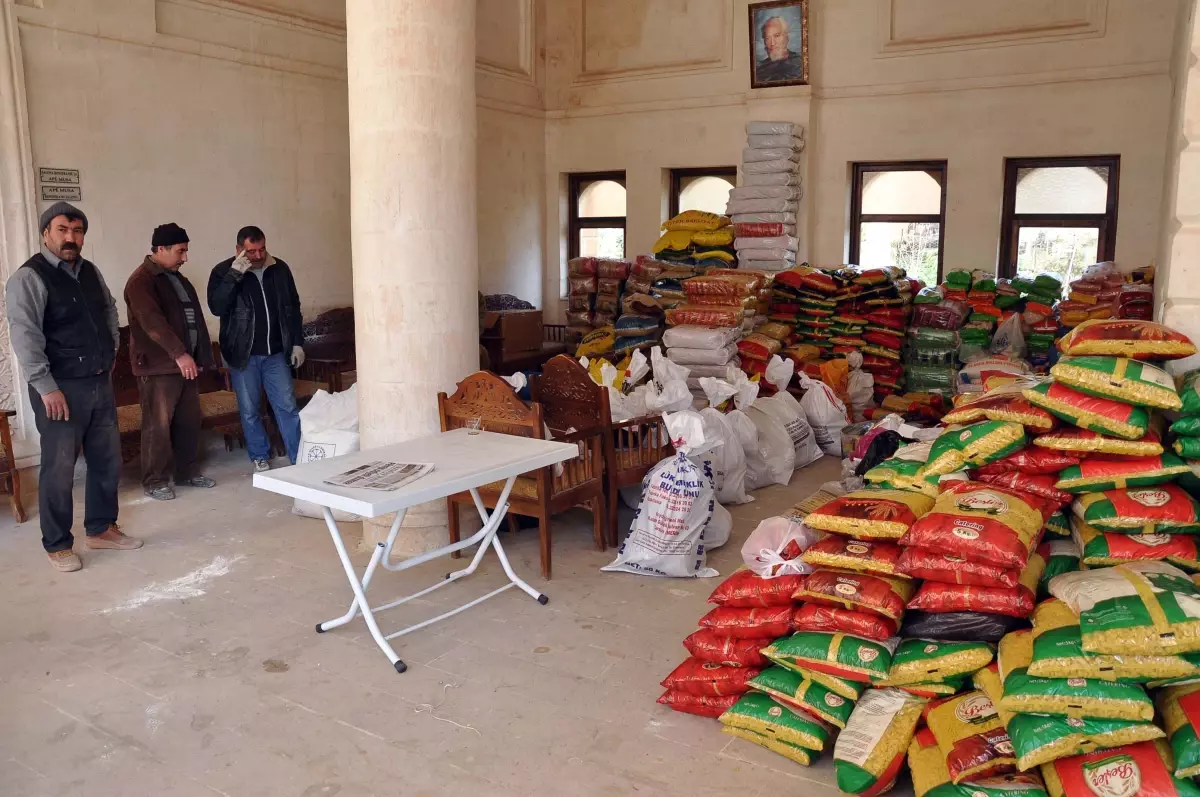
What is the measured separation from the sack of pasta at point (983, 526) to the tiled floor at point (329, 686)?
2.50 feet

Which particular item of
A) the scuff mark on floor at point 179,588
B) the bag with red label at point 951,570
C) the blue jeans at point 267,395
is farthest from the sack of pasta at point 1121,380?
the blue jeans at point 267,395

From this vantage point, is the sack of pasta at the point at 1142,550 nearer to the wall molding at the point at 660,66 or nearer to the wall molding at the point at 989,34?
the wall molding at the point at 989,34

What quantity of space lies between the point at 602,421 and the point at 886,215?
18.5 feet

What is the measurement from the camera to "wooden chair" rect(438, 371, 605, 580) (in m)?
4.18

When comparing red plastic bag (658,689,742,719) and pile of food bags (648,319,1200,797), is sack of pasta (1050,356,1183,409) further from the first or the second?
red plastic bag (658,689,742,719)

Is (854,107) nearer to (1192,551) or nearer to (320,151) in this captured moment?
(320,151)

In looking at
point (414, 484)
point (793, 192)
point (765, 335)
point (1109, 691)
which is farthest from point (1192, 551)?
point (793, 192)

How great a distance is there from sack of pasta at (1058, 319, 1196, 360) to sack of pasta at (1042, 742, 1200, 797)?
1.25 metres

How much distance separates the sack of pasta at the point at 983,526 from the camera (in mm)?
2549

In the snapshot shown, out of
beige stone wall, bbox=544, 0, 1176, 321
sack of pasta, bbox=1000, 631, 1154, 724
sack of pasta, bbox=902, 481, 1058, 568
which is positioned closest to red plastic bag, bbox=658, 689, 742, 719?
sack of pasta, bbox=902, 481, 1058, 568

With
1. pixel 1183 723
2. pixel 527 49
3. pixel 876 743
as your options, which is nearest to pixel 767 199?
pixel 527 49

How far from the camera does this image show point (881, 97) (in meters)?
8.73

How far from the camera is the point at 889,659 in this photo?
2.69m

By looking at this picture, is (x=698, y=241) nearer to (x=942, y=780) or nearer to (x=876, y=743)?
(x=876, y=743)
